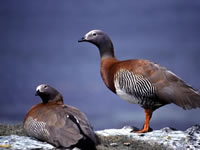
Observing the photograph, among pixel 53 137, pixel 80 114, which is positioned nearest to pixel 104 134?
pixel 80 114

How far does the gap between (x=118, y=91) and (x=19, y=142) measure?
2.81m

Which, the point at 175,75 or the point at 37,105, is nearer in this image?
the point at 37,105

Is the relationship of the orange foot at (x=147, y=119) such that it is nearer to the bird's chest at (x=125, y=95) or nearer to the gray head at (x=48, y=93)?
the bird's chest at (x=125, y=95)

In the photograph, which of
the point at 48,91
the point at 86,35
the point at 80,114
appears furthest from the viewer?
the point at 86,35

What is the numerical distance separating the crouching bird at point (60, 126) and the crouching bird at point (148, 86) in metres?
1.64

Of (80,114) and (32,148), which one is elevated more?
(80,114)

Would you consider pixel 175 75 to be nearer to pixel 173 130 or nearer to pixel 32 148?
pixel 173 130

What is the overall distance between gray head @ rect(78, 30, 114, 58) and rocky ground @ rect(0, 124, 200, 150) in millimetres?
1895

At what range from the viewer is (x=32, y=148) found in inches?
247

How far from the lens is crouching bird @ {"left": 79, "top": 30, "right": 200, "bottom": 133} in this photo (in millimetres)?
8289

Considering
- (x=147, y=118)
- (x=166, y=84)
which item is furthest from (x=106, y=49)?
(x=147, y=118)

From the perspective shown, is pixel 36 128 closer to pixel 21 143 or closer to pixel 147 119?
pixel 21 143

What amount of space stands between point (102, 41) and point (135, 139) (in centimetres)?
265

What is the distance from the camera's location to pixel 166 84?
8.38 m
